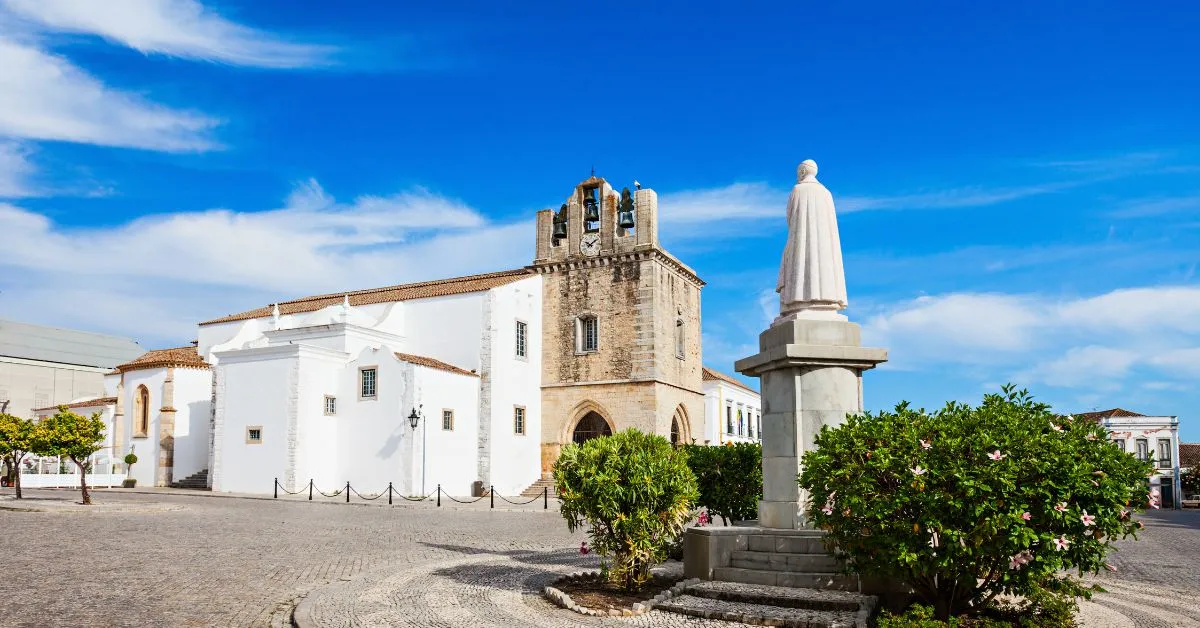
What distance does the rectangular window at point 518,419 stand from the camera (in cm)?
3316

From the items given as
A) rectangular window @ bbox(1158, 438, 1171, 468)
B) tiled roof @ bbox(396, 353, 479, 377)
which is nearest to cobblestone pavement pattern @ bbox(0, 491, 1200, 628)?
tiled roof @ bbox(396, 353, 479, 377)

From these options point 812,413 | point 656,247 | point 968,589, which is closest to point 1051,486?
point 968,589

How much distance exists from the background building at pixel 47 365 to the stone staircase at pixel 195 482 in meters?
21.8

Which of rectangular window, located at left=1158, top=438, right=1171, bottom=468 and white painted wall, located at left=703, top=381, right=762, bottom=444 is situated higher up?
white painted wall, located at left=703, top=381, right=762, bottom=444

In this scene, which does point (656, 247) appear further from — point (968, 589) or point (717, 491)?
point (968, 589)

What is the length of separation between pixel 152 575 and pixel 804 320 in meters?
8.12

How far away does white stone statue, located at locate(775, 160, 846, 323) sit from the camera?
364 inches

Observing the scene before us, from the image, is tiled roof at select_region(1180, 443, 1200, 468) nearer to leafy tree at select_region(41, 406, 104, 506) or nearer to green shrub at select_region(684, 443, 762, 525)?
green shrub at select_region(684, 443, 762, 525)

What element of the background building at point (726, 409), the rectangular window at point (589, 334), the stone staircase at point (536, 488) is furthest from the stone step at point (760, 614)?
the background building at point (726, 409)

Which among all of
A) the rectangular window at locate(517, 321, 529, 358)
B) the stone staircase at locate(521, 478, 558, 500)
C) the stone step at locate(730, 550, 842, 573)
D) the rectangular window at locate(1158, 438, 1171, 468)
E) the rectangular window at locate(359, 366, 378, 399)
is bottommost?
the stone staircase at locate(521, 478, 558, 500)

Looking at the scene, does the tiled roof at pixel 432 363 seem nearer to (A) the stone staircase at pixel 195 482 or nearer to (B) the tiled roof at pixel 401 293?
(B) the tiled roof at pixel 401 293

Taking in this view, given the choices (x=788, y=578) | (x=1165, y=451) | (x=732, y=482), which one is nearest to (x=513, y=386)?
(x=732, y=482)

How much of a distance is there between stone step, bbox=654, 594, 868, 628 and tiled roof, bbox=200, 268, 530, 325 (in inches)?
1000

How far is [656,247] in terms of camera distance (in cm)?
3306
